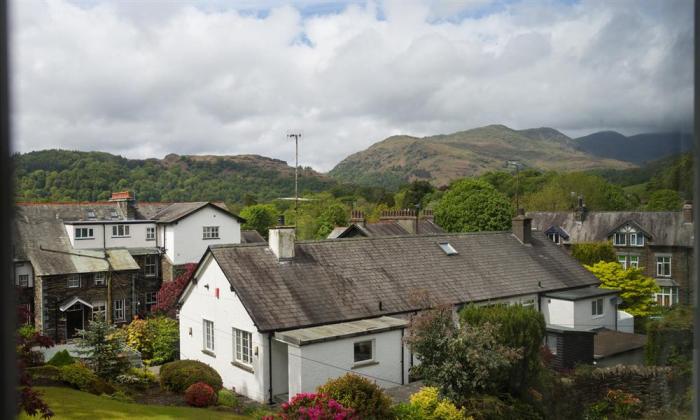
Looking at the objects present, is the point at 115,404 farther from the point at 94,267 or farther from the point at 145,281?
the point at 145,281

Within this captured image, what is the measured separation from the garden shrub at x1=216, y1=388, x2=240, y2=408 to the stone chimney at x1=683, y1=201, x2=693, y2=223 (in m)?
7.27

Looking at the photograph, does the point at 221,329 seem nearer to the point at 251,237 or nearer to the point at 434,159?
the point at 251,237

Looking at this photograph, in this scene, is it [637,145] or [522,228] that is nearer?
[637,145]

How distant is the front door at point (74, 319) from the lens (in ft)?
46.8

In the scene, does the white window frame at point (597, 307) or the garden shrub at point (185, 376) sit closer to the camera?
the garden shrub at point (185, 376)

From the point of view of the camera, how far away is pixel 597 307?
36.2 feet

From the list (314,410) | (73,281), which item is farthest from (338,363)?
(73,281)

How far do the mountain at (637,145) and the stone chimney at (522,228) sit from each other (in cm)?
1101

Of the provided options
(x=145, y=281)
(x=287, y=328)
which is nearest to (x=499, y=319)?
(x=287, y=328)

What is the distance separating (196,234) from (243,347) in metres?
10.2

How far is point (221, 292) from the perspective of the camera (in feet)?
30.2

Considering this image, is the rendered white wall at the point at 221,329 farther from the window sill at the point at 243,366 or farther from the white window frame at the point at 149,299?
the white window frame at the point at 149,299

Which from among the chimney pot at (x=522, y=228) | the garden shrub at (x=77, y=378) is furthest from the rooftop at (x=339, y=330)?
the chimney pot at (x=522, y=228)

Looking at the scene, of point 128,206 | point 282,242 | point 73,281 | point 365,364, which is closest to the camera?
point 365,364
